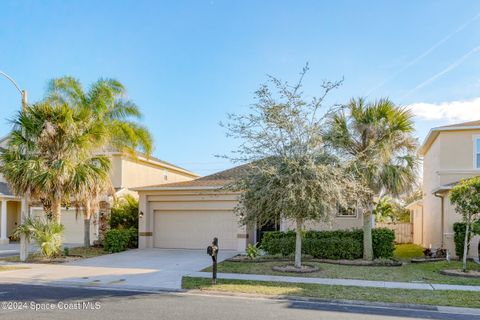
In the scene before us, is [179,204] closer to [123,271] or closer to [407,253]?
[123,271]

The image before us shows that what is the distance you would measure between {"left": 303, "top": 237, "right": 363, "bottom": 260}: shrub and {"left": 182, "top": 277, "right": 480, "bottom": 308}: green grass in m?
5.40

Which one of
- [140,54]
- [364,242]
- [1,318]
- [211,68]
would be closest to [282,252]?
[364,242]

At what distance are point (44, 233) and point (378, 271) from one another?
12.3 metres

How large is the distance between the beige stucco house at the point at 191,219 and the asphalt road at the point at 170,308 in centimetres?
1008

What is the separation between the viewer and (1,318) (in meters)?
7.59

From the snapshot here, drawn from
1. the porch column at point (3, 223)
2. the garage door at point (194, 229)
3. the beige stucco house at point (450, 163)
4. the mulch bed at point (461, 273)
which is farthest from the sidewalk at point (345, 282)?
the porch column at point (3, 223)

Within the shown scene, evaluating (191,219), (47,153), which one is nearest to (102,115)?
(47,153)

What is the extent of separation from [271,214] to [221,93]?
6.73 metres

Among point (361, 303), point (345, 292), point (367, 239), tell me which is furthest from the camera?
point (367, 239)

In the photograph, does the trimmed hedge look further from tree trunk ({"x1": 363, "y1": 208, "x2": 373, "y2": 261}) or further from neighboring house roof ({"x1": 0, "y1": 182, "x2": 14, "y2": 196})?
neighboring house roof ({"x1": 0, "y1": 182, "x2": 14, "y2": 196})

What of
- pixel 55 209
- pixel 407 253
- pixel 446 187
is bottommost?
pixel 407 253

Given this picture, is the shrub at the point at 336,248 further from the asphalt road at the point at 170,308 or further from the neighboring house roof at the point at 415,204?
the neighboring house roof at the point at 415,204

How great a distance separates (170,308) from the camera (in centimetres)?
864

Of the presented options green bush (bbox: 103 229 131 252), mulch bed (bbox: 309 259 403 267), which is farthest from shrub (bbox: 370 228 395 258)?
green bush (bbox: 103 229 131 252)
